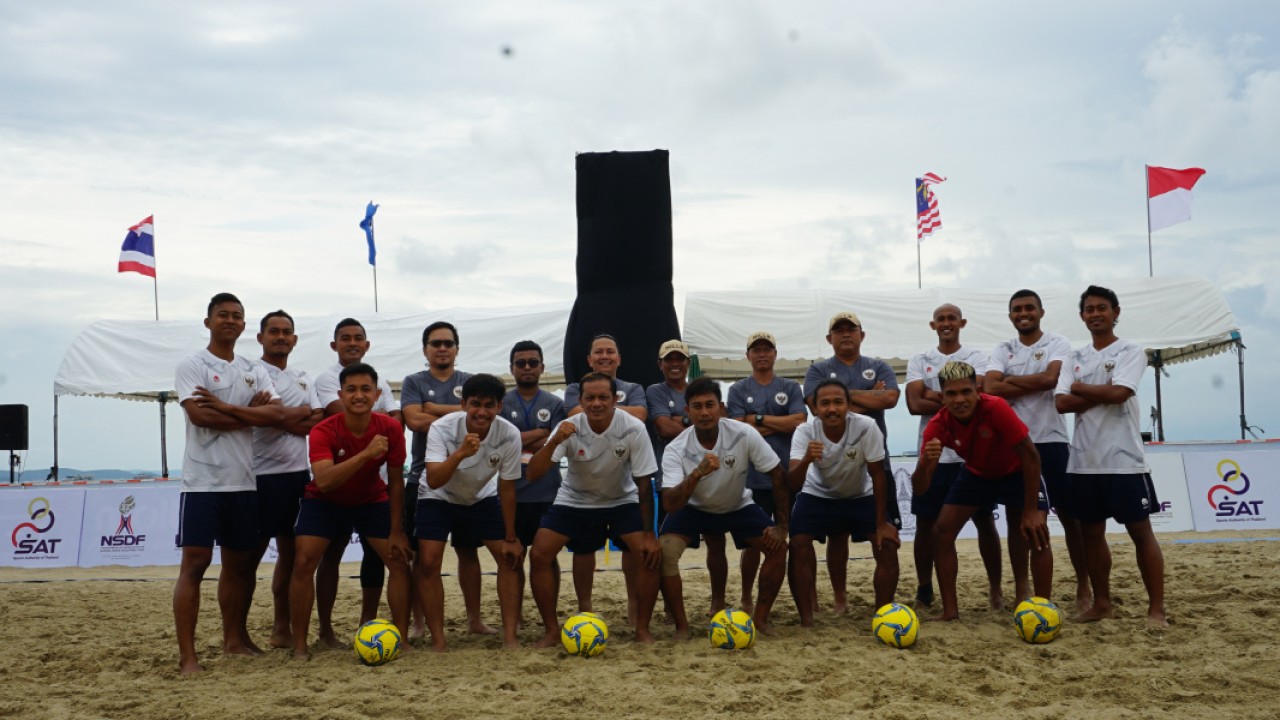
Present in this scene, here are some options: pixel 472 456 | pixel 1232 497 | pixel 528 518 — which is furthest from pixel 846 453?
pixel 1232 497

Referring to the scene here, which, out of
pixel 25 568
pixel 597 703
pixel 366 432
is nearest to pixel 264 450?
pixel 366 432

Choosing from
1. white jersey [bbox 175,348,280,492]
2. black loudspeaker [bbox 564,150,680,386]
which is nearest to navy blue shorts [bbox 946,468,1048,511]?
black loudspeaker [bbox 564,150,680,386]

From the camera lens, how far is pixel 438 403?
18.9 feet

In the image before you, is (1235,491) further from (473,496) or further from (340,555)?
(340,555)

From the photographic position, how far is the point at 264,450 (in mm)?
5250

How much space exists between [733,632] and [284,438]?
2583mm

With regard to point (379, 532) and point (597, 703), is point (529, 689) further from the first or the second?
point (379, 532)

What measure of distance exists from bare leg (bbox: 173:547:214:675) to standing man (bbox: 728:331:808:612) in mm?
2978

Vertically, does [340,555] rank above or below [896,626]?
above

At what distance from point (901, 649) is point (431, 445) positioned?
2532 millimetres

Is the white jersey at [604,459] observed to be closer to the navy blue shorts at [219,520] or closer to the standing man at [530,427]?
the standing man at [530,427]

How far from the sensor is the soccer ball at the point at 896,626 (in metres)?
4.75

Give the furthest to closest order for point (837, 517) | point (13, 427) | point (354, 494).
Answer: point (13, 427)
point (837, 517)
point (354, 494)

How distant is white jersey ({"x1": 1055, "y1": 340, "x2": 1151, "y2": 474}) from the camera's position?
5.19 m
